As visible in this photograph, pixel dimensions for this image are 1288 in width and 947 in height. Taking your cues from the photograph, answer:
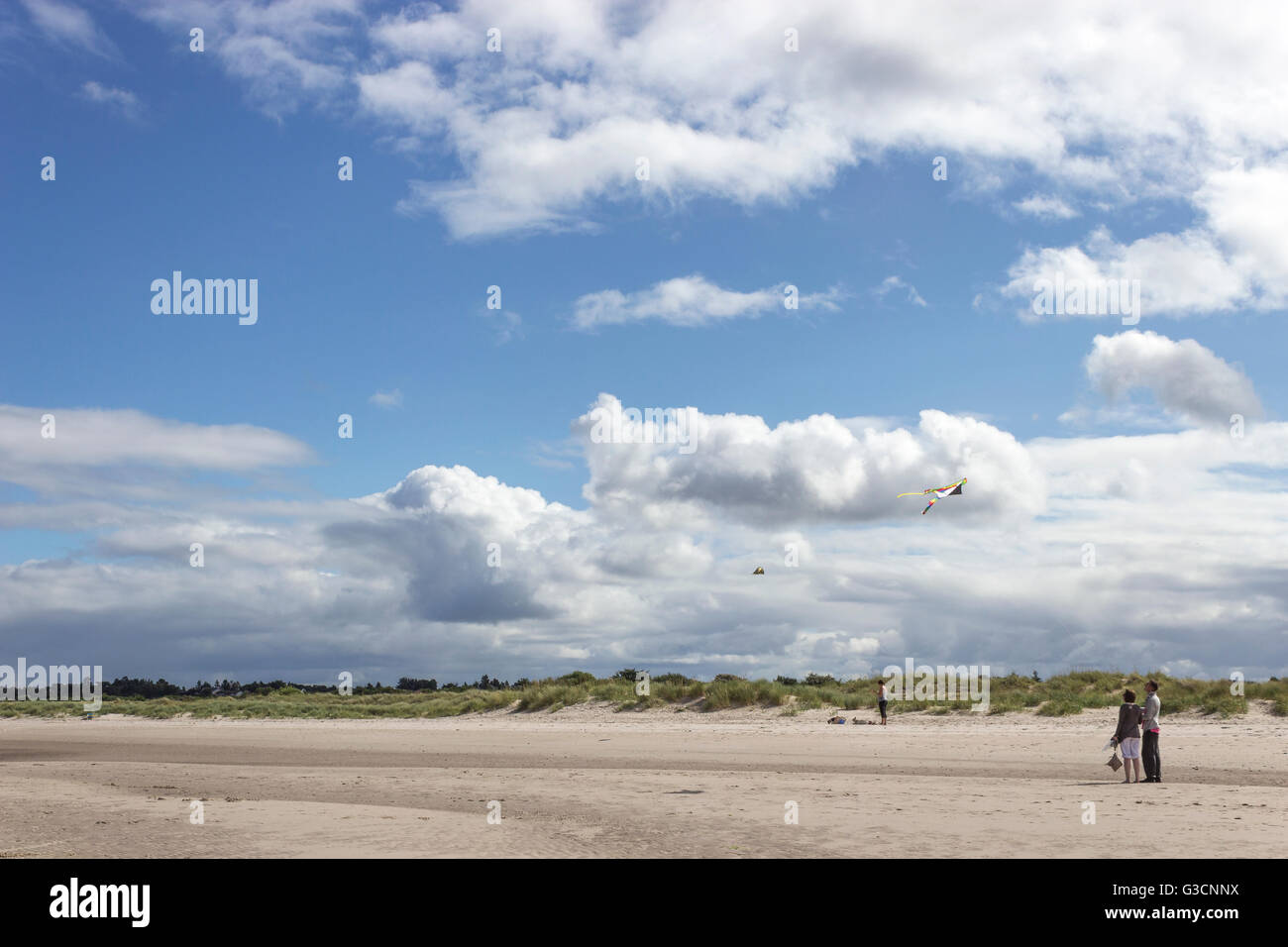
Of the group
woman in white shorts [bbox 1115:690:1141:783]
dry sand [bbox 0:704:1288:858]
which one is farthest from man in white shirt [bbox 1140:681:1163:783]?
dry sand [bbox 0:704:1288:858]

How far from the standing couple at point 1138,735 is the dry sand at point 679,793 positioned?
0.42 meters

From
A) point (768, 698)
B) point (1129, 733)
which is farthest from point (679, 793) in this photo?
point (768, 698)

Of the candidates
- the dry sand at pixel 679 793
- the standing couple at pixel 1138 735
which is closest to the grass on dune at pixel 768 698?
the dry sand at pixel 679 793

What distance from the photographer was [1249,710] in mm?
32688

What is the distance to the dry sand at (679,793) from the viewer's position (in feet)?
45.8

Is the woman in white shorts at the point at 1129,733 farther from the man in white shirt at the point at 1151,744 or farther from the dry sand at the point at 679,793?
the dry sand at the point at 679,793

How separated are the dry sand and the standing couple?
1.37 ft

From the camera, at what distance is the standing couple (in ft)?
64.1

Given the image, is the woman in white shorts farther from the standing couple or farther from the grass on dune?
the grass on dune
